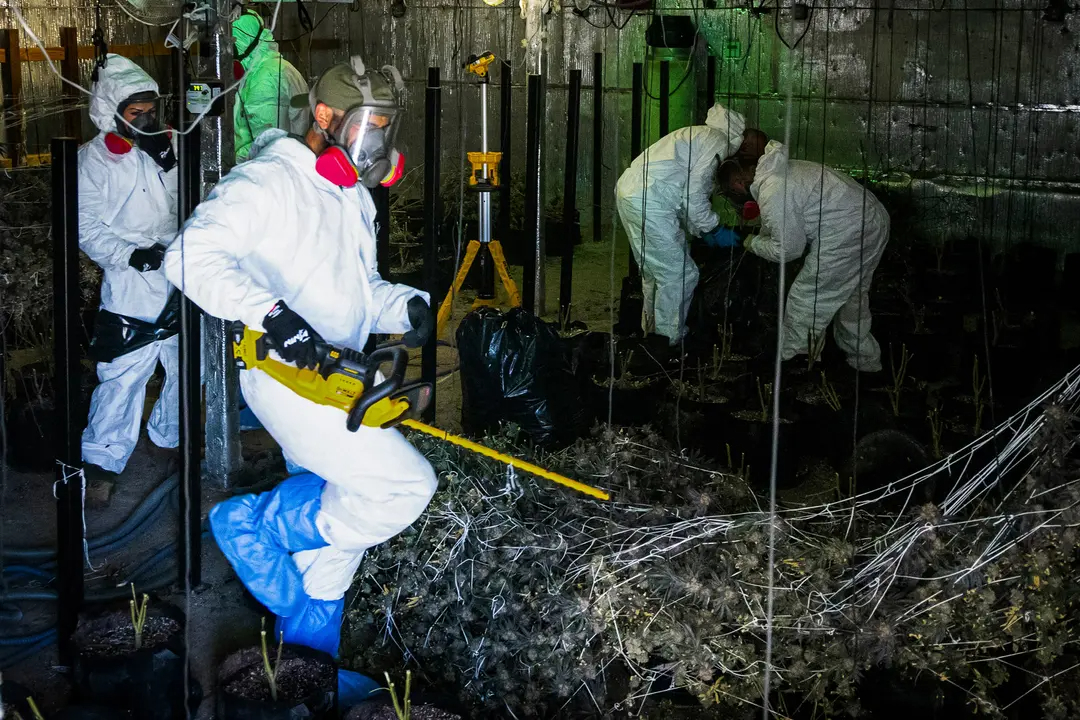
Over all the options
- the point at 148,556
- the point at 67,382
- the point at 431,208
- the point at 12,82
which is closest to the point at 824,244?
the point at 431,208

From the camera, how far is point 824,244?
5867mm

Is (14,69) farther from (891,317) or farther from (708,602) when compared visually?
(708,602)

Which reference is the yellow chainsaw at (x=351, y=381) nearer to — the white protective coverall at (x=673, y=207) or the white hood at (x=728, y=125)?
the white protective coverall at (x=673, y=207)

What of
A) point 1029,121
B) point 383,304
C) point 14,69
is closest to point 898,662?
point 383,304

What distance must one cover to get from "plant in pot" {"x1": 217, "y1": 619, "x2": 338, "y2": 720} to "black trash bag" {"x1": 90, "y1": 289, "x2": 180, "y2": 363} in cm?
188

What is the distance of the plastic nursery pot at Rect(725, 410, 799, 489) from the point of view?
459 centimetres

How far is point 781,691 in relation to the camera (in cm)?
317

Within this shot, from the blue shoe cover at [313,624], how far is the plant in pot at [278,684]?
16 cm

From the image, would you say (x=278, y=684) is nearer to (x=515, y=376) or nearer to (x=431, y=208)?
(x=515, y=376)

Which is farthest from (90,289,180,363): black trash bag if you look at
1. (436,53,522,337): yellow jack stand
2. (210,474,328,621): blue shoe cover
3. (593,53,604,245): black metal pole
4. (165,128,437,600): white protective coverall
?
(593,53,604,245): black metal pole

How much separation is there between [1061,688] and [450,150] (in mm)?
8180

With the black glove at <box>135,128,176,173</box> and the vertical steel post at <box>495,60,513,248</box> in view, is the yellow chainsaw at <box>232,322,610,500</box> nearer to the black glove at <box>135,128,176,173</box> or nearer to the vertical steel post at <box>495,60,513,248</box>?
the black glove at <box>135,128,176,173</box>

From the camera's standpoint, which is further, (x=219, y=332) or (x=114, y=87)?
(x=114, y=87)

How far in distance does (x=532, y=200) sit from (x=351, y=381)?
10.2 ft
